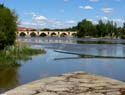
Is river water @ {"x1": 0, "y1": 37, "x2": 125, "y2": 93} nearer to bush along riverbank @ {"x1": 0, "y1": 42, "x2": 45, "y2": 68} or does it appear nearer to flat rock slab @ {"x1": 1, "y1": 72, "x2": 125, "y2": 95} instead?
bush along riverbank @ {"x1": 0, "y1": 42, "x2": 45, "y2": 68}

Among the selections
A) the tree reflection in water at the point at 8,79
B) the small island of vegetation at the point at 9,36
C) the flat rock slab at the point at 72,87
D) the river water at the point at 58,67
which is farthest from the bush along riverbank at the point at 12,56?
the flat rock slab at the point at 72,87

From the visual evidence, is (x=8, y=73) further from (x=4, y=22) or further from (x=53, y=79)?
(x=4, y=22)

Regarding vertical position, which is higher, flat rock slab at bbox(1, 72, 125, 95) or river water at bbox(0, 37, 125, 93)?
flat rock slab at bbox(1, 72, 125, 95)

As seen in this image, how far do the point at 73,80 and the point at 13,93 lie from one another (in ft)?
8.91

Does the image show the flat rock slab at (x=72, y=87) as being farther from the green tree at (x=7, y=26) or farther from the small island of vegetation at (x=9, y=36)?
the green tree at (x=7, y=26)

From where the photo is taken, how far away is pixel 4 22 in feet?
188

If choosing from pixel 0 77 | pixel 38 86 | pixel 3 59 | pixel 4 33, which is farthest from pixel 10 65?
pixel 38 86

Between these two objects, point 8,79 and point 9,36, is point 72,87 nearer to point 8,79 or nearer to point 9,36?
point 8,79

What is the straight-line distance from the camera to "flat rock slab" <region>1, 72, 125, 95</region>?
11.0 meters

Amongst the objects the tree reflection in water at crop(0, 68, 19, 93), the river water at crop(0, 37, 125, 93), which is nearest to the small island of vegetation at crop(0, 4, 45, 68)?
the river water at crop(0, 37, 125, 93)

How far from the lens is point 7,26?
2301 inches

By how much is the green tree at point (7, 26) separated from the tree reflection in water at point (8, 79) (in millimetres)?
18266

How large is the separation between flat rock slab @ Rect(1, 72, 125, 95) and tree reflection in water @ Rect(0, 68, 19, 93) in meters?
10.4

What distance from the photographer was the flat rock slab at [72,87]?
11.0m
